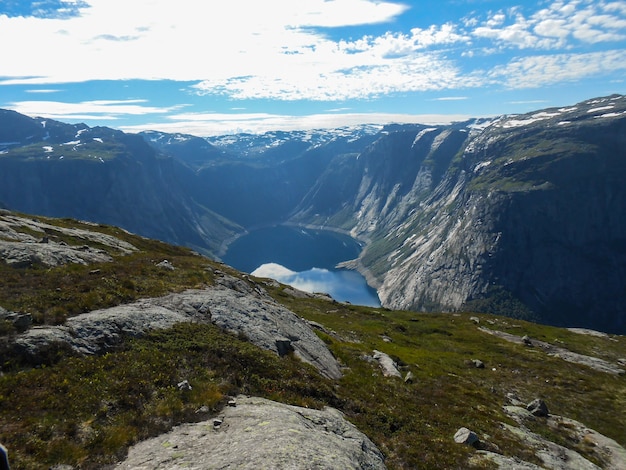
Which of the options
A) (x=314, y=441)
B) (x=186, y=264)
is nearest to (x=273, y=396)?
(x=314, y=441)

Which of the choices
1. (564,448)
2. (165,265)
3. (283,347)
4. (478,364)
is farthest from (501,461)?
(478,364)

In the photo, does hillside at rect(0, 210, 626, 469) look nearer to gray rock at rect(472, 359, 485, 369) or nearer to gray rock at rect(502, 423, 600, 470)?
gray rock at rect(502, 423, 600, 470)

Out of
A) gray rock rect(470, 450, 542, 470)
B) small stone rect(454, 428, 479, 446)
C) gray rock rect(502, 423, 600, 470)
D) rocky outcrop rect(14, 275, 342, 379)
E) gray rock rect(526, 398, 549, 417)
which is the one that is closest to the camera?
rocky outcrop rect(14, 275, 342, 379)

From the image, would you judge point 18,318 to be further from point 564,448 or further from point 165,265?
point 564,448

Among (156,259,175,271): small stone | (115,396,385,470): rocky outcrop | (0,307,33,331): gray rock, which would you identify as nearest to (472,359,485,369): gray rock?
(115,396,385,470): rocky outcrop

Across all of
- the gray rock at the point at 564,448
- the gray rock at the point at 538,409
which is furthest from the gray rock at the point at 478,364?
the gray rock at the point at 538,409

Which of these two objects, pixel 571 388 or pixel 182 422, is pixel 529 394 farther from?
pixel 182 422
